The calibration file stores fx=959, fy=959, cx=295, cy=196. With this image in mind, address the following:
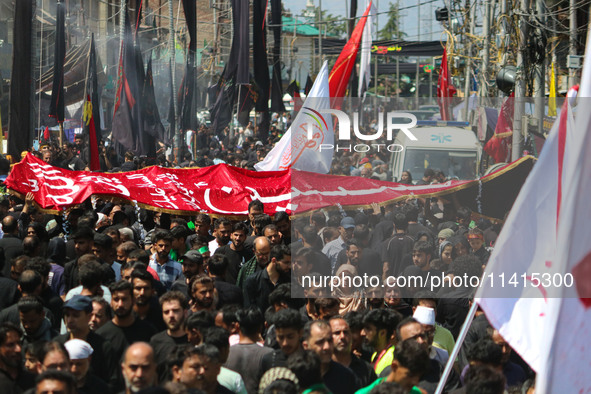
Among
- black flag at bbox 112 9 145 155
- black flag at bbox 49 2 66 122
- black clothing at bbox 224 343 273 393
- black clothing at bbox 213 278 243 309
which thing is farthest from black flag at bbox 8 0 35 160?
black clothing at bbox 224 343 273 393

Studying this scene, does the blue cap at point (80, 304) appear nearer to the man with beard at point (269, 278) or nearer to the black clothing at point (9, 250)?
the man with beard at point (269, 278)

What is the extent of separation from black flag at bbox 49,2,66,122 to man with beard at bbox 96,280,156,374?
12.3 metres

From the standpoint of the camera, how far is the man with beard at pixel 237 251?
966 centimetres

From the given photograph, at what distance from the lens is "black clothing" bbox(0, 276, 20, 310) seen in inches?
299

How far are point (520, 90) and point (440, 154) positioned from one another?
4359 millimetres

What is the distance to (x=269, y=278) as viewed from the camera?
8.67m

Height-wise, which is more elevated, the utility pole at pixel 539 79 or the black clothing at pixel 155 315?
the utility pole at pixel 539 79

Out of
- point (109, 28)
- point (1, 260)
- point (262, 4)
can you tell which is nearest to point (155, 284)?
point (1, 260)

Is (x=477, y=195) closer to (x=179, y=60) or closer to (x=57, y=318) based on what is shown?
(x=57, y=318)

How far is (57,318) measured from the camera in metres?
7.63

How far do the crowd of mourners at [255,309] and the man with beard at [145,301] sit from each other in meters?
0.01

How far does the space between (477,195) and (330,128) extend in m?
1.78

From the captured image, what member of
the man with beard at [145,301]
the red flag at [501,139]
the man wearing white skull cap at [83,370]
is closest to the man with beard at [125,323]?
the man with beard at [145,301]

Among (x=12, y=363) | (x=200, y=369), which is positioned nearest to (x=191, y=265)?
(x=12, y=363)
